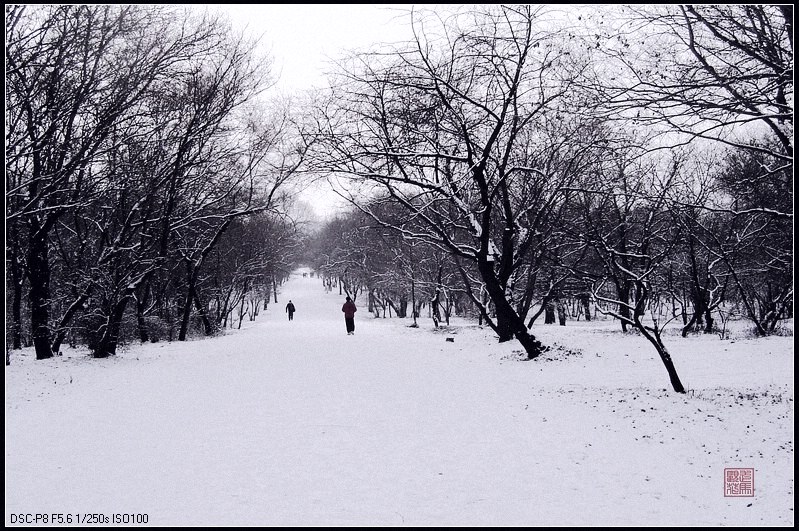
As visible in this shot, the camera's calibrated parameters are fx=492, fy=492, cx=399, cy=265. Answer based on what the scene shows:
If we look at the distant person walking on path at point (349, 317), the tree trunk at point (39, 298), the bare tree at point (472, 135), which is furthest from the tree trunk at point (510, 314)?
the tree trunk at point (39, 298)

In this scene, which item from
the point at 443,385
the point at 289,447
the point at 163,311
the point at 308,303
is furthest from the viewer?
the point at 308,303

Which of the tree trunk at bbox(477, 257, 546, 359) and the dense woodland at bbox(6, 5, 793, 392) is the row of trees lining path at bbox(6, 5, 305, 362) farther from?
the tree trunk at bbox(477, 257, 546, 359)

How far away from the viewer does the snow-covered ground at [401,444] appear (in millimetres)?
4801

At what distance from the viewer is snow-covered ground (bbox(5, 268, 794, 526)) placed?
480 centimetres

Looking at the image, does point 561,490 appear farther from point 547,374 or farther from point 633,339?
point 633,339

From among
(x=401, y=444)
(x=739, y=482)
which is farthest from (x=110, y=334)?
(x=739, y=482)

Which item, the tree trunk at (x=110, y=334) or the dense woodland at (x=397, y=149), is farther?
the tree trunk at (x=110, y=334)

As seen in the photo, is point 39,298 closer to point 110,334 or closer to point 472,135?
point 110,334

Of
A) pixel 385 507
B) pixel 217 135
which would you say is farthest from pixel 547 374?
pixel 217 135

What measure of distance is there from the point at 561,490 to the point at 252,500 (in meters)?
3.20

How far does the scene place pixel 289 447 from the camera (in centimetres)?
646

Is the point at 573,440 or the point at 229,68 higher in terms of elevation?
the point at 229,68

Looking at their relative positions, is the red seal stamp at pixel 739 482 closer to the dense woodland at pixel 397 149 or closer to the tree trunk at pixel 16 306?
the dense woodland at pixel 397 149

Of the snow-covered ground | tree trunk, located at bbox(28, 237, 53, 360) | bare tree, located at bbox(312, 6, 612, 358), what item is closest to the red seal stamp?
the snow-covered ground
